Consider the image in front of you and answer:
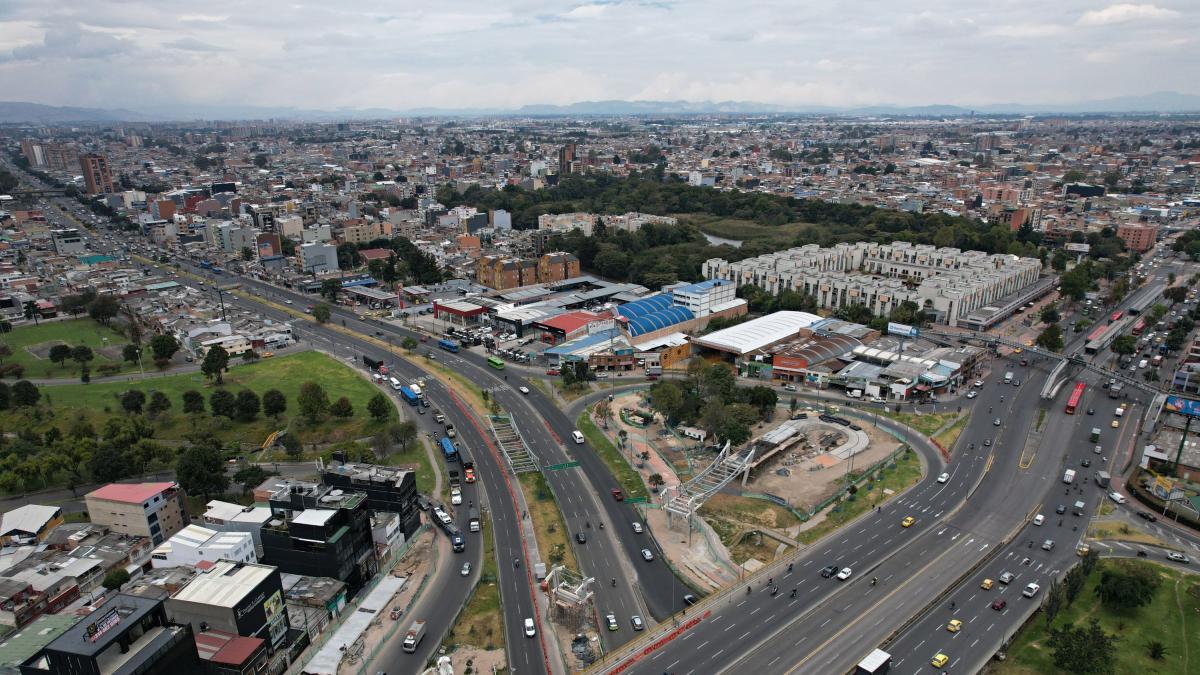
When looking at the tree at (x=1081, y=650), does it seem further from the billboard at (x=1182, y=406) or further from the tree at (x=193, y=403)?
the tree at (x=193, y=403)

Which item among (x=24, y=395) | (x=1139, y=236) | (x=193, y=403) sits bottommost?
(x=193, y=403)

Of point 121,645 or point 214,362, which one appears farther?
point 214,362

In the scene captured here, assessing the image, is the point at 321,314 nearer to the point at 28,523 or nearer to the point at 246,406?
the point at 246,406

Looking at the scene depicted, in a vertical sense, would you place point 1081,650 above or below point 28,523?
above

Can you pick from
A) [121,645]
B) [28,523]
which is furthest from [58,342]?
[121,645]

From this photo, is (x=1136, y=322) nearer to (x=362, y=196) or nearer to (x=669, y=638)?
(x=669, y=638)

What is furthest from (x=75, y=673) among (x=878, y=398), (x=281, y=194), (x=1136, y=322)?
(x=281, y=194)

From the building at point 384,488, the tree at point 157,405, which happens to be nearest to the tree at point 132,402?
the tree at point 157,405
